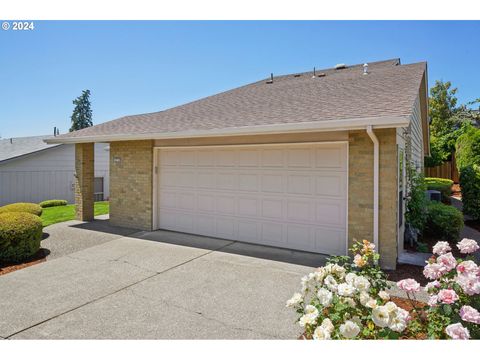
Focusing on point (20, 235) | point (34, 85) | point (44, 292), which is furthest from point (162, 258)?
point (34, 85)

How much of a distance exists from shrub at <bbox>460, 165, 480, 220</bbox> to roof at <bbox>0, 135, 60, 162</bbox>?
21.3 m

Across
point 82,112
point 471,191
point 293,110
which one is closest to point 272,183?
point 293,110

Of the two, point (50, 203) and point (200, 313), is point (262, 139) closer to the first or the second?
point (200, 313)

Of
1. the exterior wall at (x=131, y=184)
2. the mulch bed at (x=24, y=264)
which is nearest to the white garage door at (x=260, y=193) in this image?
the exterior wall at (x=131, y=184)

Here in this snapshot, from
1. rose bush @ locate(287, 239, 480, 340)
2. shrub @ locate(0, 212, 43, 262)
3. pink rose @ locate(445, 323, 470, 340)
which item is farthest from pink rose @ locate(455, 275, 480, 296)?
shrub @ locate(0, 212, 43, 262)

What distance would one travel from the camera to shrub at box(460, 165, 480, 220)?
11.2 meters

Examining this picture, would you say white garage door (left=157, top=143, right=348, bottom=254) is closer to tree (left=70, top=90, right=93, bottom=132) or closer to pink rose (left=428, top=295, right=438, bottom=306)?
pink rose (left=428, top=295, right=438, bottom=306)

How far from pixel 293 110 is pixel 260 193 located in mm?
2112

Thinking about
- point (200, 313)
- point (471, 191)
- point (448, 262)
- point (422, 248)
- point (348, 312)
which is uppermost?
point (471, 191)

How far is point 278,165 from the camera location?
7223 mm

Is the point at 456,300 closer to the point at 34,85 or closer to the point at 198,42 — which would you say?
the point at 198,42

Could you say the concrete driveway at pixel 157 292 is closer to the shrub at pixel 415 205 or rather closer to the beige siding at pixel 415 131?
the shrub at pixel 415 205

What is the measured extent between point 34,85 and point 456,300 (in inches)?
564

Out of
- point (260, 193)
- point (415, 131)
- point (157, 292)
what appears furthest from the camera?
point (415, 131)
